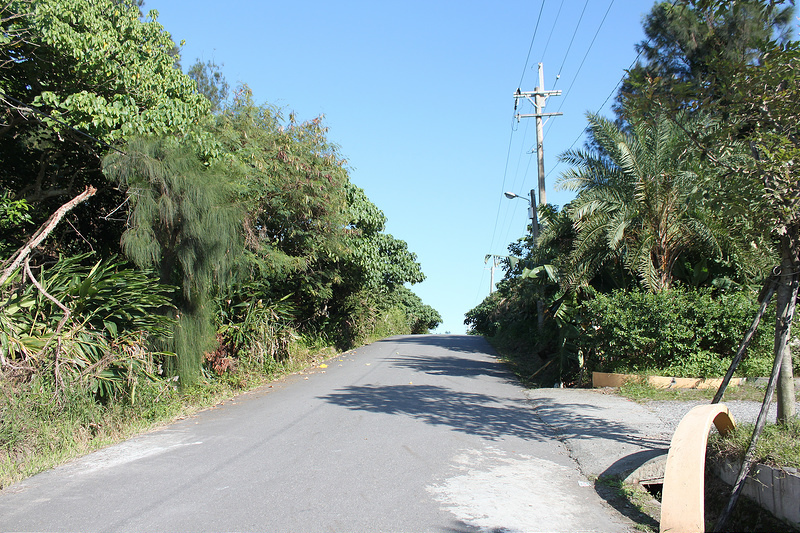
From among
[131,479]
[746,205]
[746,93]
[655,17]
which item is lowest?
[131,479]

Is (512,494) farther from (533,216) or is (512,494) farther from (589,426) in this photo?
(533,216)

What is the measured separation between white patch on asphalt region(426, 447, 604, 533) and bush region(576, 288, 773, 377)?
5.88 m

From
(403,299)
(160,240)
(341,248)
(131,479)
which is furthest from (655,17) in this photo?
(403,299)

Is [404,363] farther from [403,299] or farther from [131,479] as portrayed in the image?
[403,299]

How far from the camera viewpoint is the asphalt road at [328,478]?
5.00m

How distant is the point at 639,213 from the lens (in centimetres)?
1295

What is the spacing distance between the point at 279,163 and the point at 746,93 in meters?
12.3

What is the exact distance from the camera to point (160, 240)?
10609 mm

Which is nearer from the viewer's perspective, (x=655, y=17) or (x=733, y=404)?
(x=733, y=404)

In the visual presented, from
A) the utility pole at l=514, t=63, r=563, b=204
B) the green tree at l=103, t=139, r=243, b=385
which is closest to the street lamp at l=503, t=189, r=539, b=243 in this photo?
the utility pole at l=514, t=63, r=563, b=204

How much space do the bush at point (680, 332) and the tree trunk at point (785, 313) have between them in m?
6.15

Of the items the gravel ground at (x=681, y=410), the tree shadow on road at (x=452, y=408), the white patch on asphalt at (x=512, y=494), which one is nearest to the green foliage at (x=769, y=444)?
the white patch on asphalt at (x=512, y=494)

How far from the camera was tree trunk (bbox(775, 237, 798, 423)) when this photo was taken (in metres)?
5.36

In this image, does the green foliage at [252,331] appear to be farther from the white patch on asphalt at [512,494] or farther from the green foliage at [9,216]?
the white patch on asphalt at [512,494]
